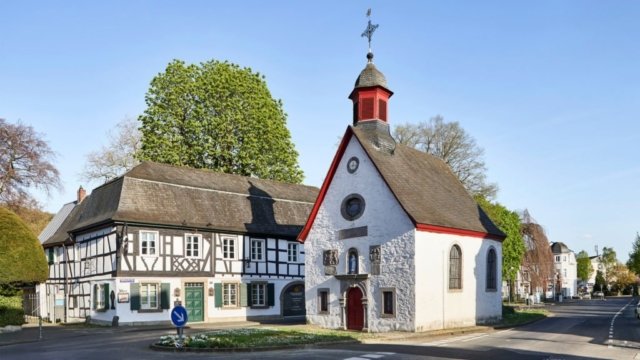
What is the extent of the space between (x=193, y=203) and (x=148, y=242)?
4.36 meters

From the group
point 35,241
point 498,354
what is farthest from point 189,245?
point 498,354

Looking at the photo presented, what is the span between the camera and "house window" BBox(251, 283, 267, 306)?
121 ft

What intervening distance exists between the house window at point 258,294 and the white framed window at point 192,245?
456cm

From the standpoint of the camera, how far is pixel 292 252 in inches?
1575

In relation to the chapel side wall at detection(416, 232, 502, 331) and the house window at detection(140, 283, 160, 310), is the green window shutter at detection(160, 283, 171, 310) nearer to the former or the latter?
the house window at detection(140, 283, 160, 310)

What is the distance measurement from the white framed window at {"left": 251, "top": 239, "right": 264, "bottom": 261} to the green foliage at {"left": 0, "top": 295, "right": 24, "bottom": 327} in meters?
13.6

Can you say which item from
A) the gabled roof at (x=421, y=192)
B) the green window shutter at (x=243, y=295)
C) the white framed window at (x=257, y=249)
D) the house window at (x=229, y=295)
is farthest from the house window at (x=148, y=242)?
the gabled roof at (x=421, y=192)

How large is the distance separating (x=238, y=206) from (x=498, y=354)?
23.9m

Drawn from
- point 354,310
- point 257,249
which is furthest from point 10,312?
point 354,310

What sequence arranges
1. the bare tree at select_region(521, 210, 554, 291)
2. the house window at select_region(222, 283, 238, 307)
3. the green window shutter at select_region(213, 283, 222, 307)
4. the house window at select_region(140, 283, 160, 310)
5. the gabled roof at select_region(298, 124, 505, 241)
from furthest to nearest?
the bare tree at select_region(521, 210, 554, 291), the house window at select_region(222, 283, 238, 307), the green window shutter at select_region(213, 283, 222, 307), the house window at select_region(140, 283, 160, 310), the gabled roof at select_region(298, 124, 505, 241)

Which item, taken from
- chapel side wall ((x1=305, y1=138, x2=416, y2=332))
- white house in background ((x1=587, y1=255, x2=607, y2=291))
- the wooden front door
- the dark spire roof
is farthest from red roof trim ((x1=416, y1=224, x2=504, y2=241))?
white house in background ((x1=587, y1=255, x2=607, y2=291))

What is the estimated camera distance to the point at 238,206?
3862cm

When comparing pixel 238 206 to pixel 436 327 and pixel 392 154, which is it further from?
pixel 436 327

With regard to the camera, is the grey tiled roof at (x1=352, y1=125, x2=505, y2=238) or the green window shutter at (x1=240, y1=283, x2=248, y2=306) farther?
the green window shutter at (x1=240, y1=283, x2=248, y2=306)
